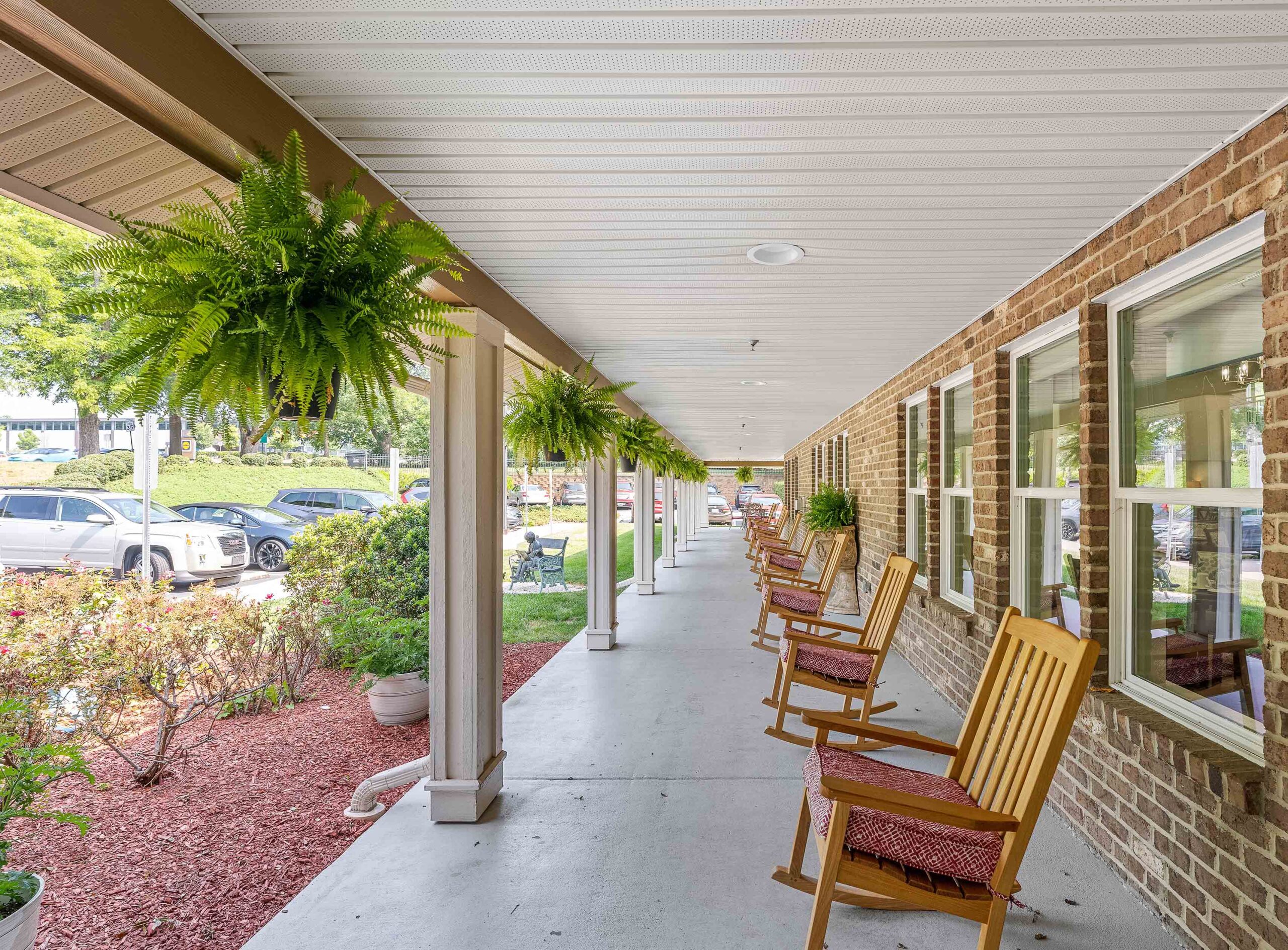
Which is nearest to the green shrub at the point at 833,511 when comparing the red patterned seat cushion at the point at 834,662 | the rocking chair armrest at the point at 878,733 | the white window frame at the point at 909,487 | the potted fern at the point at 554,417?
the white window frame at the point at 909,487

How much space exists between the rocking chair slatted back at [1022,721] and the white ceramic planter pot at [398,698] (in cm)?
299

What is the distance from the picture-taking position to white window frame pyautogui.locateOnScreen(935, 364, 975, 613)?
14.1 ft

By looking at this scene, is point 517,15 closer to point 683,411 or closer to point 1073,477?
point 1073,477

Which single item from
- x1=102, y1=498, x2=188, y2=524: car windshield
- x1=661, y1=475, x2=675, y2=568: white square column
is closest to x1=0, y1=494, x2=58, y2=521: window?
x1=102, y1=498, x2=188, y2=524: car windshield

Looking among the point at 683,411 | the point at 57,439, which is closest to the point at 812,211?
the point at 683,411

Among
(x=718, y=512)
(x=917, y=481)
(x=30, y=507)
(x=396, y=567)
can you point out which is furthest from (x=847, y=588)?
(x=718, y=512)

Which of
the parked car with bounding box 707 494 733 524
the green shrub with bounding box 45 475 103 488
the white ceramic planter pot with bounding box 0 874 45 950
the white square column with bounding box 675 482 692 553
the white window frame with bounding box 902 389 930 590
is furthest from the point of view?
the parked car with bounding box 707 494 733 524

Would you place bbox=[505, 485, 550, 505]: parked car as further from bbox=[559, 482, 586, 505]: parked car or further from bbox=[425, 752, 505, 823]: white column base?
bbox=[425, 752, 505, 823]: white column base

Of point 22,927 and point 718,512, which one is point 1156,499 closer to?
point 22,927

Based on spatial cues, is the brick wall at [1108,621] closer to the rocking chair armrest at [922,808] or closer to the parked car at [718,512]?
the rocking chair armrest at [922,808]

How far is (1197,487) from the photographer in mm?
2133

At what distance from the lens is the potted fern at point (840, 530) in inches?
260

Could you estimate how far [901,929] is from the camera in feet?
6.59

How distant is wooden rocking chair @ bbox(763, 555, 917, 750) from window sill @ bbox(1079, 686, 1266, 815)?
86cm
